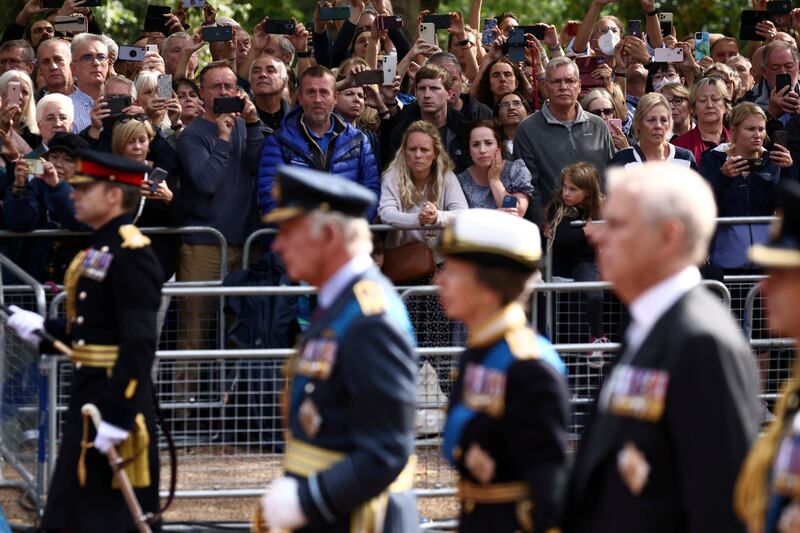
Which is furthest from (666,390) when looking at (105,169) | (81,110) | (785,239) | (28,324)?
(81,110)

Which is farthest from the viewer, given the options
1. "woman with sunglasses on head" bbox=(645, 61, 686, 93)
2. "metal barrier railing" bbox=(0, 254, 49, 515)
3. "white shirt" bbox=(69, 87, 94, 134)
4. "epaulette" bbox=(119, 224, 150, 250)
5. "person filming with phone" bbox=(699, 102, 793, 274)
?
"woman with sunglasses on head" bbox=(645, 61, 686, 93)

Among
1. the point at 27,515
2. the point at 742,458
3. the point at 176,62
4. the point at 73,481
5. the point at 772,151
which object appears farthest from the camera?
the point at 176,62

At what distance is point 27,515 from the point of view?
746 cm

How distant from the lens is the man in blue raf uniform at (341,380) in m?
4.10

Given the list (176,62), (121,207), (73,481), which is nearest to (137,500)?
(73,481)

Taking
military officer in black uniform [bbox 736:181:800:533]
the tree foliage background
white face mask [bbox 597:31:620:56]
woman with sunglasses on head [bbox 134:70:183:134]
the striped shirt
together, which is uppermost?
the tree foliage background

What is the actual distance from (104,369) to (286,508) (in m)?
2.02

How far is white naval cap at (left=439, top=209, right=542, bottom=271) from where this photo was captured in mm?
4203

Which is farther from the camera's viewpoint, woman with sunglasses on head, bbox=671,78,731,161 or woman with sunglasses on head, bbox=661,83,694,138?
Result: woman with sunglasses on head, bbox=661,83,694,138

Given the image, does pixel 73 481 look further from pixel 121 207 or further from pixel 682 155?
pixel 682 155

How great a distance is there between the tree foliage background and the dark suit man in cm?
1424

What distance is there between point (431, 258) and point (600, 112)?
2.21 metres

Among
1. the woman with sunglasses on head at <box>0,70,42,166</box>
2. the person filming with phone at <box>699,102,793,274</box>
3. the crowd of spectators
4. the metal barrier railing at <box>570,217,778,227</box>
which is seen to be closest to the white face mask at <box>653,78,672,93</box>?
the crowd of spectators

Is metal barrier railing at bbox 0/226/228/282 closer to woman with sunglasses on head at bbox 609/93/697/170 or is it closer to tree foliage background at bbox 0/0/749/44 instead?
woman with sunglasses on head at bbox 609/93/697/170
